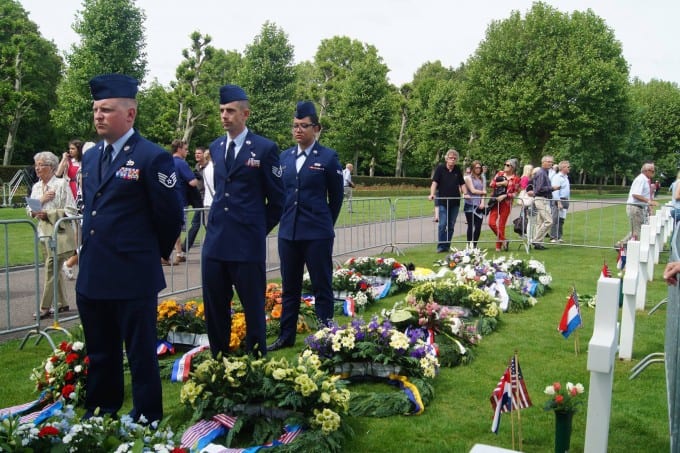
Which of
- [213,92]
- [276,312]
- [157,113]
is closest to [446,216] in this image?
[276,312]

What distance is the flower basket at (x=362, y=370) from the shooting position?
526 centimetres

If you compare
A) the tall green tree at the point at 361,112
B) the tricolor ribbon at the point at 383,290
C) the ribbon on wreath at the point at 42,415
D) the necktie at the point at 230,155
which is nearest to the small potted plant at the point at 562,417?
the necktie at the point at 230,155

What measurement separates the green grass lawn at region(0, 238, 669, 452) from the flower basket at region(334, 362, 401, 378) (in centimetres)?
Answer: 12

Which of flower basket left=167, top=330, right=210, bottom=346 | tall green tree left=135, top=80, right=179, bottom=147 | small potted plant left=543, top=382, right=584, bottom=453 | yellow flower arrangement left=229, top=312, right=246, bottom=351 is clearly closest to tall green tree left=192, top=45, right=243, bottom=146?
tall green tree left=135, top=80, right=179, bottom=147

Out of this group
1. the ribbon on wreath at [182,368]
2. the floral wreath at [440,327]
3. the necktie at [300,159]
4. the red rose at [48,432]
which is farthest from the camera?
the necktie at [300,159]

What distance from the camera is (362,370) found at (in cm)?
532

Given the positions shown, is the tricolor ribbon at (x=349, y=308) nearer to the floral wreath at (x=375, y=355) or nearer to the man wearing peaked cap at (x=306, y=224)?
the man wearing peaked cap at (x=306, y=224)

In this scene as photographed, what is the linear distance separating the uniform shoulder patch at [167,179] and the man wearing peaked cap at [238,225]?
1.09 metres

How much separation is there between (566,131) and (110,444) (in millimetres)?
43678

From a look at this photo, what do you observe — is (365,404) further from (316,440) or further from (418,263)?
(418,263)

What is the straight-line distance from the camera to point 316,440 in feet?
12.8

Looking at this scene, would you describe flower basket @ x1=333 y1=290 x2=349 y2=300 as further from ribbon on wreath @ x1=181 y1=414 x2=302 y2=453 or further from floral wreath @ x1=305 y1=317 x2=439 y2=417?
ribbon on wreath @ x1=181 y1=414 x2=302 y2=453

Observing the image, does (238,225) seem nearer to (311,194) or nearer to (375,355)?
(311,194)

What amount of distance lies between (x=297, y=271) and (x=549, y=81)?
3980 centimetres
